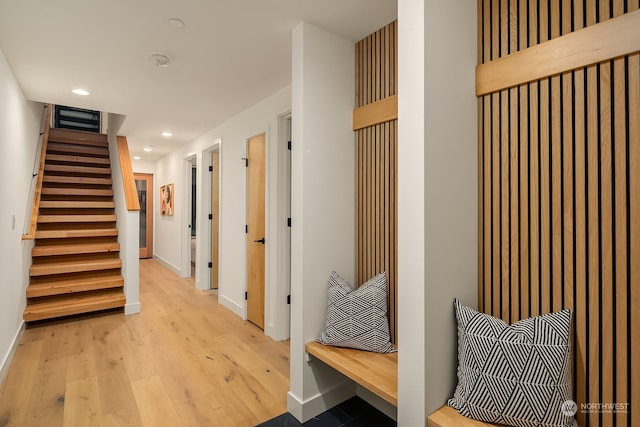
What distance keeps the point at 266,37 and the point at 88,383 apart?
2765mm

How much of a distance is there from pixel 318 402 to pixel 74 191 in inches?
184

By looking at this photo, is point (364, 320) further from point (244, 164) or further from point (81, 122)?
point (81, 122)

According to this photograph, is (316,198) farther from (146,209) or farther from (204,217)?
(146,209)

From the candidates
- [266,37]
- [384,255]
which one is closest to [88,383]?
[384,255]

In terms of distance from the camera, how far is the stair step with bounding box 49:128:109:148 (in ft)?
17.1

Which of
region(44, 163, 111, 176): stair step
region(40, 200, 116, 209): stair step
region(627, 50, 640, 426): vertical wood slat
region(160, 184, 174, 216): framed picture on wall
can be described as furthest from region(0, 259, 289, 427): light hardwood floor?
region(160, 184, 174, 216): framed picture on wall

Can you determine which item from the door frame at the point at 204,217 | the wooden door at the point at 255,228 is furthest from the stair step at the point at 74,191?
the wooden door at the point at 255,228

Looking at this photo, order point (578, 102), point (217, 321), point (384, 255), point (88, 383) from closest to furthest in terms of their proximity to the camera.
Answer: point (578, 102) → point (384, 255) → point (88, 383) → point (217, 321)

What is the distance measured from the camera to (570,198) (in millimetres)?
1324

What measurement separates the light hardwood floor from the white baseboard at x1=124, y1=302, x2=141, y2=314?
0.48ft

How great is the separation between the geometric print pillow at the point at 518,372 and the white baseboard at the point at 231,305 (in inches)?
112

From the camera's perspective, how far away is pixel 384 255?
2.03 meters

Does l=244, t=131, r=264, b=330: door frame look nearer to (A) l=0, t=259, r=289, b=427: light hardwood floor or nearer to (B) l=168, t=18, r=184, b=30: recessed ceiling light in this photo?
(A) l=0, t=259, r=289, b=427: light hardwood floor

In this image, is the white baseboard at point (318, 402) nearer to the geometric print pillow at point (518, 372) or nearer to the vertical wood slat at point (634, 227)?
the geometric print pillow at point (518, 372)
